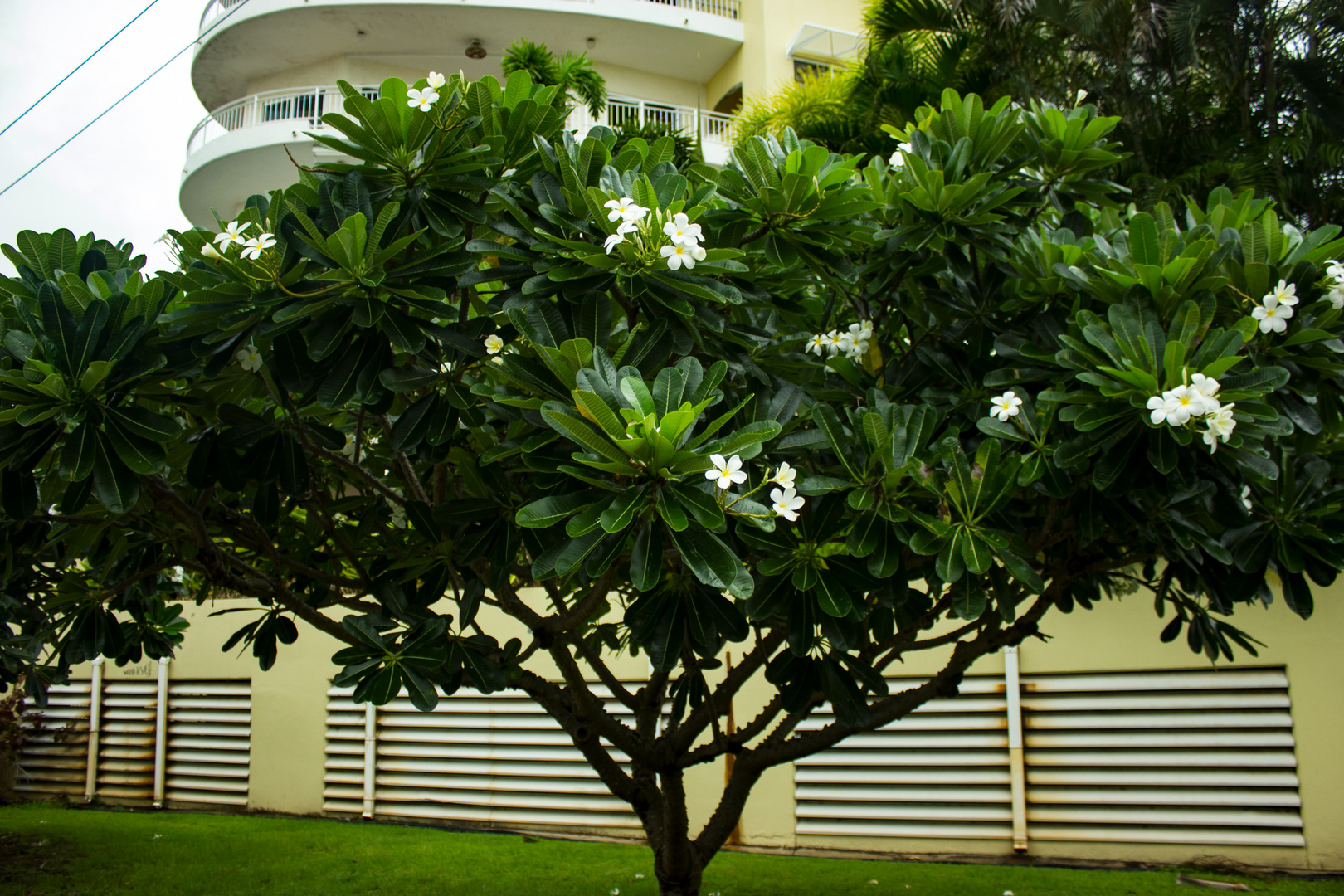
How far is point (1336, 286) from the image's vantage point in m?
2.93

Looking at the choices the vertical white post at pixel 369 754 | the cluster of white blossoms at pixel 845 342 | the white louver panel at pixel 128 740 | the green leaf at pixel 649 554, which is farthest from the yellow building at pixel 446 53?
the green leaf at pixel 649 554

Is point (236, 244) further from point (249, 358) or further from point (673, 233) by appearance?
point (673, 233)

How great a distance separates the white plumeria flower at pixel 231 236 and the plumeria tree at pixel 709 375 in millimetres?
16

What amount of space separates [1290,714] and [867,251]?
514cm

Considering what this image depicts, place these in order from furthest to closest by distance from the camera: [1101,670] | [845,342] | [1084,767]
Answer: [1101,670] < [1084,767] < [845,342]

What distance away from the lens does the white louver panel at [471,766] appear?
8172 mm

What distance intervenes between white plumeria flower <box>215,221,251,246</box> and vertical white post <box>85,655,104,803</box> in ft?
30.0

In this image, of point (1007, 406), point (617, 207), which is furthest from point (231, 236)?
point (1007, 406)

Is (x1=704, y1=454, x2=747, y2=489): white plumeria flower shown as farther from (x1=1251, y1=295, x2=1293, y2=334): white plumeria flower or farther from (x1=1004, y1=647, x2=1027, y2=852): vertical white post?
(x1=1004, y1=647, x2=1027, y2=852): vertical white post

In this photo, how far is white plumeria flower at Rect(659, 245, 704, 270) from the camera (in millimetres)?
2508

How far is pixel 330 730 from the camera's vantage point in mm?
9234

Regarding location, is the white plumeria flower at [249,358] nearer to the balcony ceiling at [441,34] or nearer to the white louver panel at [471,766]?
the white louver panel at [471,766]

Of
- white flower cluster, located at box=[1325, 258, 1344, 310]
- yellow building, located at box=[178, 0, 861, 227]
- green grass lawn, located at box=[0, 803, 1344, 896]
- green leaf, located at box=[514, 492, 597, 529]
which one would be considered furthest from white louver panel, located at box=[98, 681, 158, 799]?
white flower cluster, located at box=[1325, 258, 1344, 310]

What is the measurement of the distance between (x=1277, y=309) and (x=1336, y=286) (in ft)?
0.73
